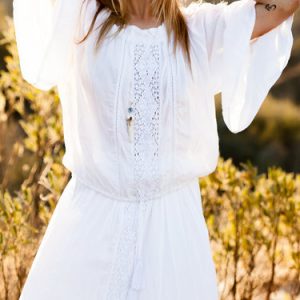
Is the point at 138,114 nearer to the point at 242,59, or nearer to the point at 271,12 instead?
the point at 242,59

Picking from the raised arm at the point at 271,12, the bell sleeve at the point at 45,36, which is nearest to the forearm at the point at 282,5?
the raised arm at the point at 271,12

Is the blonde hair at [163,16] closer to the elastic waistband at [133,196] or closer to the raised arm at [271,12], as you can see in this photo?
the raised arm at [271,12]

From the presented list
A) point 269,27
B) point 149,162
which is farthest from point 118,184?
point 269,27

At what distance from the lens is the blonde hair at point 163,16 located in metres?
1.97

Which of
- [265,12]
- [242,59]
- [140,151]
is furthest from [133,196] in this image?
[265,12]

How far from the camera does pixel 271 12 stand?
6.32ft

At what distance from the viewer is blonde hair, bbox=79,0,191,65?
1967 millimetres

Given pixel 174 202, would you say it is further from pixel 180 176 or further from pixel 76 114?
pixel 76 114

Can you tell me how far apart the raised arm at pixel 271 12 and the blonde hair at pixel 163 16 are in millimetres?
183

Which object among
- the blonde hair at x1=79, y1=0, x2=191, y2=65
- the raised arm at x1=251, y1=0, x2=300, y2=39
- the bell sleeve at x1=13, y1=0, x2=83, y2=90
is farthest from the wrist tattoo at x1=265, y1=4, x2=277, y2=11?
the bell sleeve at x1=13, y1=0, x2=83, y2=90

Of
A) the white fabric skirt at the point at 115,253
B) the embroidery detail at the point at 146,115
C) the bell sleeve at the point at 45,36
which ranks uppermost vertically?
the bell sleeve at the point at 45,36

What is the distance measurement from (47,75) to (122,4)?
10.6 inches

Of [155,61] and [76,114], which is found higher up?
[155,61]

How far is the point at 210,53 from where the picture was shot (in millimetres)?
1992
